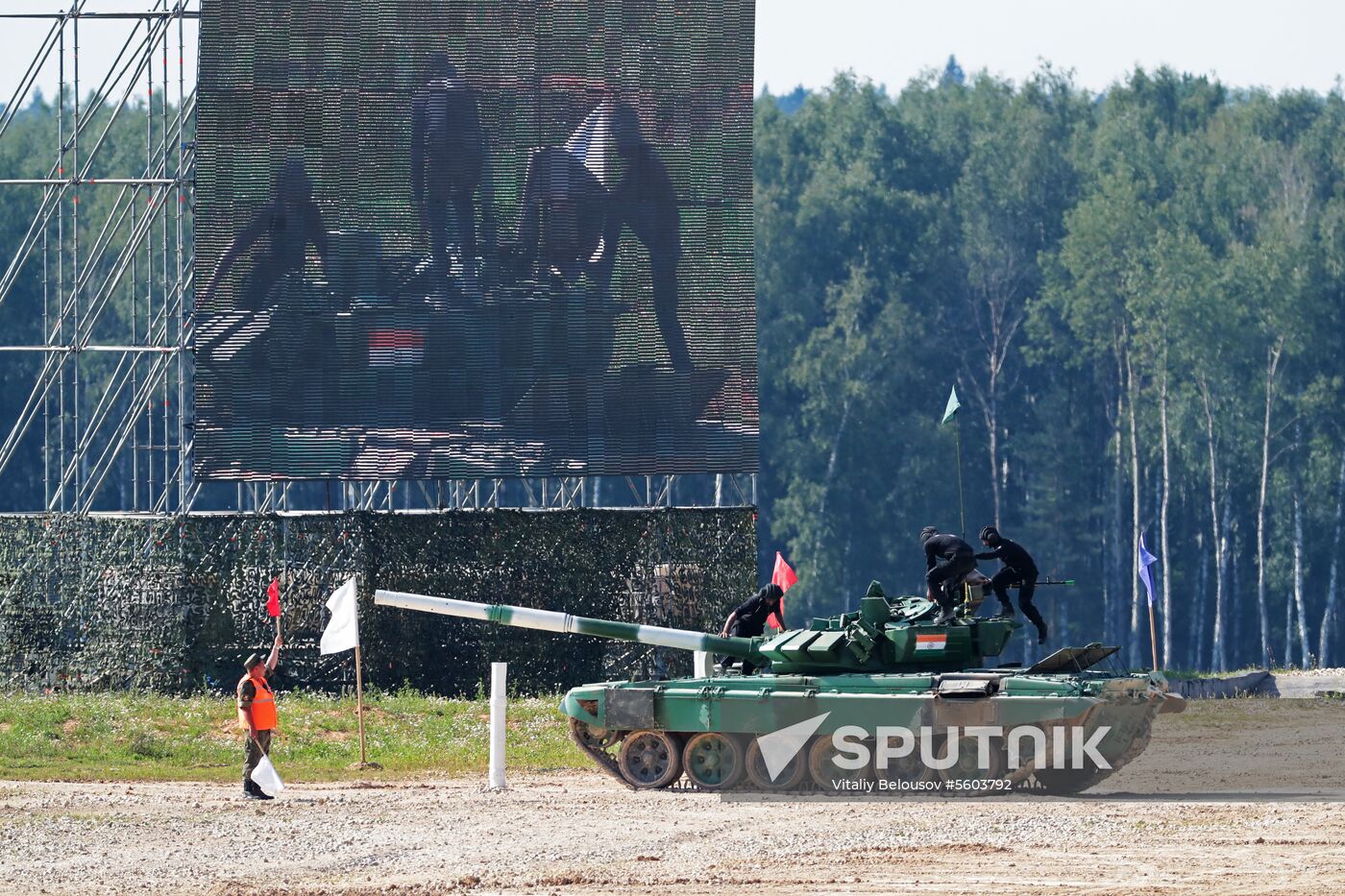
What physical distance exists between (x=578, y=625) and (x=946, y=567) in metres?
4.06

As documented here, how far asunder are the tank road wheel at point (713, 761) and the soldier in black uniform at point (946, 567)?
2.43m

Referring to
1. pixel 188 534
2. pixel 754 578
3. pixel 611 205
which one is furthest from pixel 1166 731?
pixel 188 534

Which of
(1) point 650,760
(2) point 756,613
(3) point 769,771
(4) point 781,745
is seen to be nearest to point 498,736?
(1) point 650,760

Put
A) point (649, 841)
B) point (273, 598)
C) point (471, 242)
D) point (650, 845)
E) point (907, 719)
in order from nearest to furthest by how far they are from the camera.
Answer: point (650, 845) → point (649, 841) → point (907, 719) → point (273, 598) → point (471, 242)

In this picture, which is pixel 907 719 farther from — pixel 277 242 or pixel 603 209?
pixel 277 242

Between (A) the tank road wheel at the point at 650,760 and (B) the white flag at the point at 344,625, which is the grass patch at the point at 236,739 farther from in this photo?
(A) the tank road wheel at the point at 650,760

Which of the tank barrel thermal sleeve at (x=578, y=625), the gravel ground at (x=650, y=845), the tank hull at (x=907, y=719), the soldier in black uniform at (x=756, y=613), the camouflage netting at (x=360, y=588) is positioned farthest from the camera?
the camouflage netting at (x=360, y=588)

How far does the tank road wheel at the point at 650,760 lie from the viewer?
2398 centimetres

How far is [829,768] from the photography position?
23578 millimetres

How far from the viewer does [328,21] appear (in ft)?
114

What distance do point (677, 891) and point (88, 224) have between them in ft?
193

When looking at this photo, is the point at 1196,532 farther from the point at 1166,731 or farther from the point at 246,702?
the point at 246,702

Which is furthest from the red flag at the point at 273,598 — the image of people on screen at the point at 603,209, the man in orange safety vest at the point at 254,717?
the man in orange safety vest at the point at 254,717

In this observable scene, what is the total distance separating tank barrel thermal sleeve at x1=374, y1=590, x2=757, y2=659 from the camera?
24.9 metres
